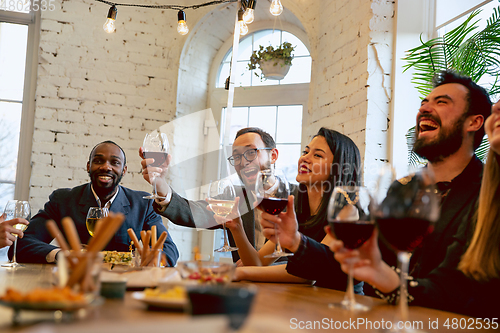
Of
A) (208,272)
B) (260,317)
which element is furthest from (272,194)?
(260,317)

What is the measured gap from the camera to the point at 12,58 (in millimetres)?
3717

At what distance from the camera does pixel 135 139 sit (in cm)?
370

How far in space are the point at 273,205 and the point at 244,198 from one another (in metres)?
1.10

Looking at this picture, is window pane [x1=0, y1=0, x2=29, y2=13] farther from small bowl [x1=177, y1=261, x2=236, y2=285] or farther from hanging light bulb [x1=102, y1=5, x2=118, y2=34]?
small bowl [x1=177, y1=261, x2=236, y2=285]

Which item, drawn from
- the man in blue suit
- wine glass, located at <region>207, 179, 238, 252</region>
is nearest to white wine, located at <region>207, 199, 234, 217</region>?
wine glass, located at <region>207, 179, 238, 252</region>

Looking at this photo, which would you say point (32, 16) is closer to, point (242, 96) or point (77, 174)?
point (77, 174)

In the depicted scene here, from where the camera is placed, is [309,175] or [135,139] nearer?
[309,175]

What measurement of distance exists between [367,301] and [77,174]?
3.04 m

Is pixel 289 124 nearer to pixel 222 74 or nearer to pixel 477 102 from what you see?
pixel 222 74

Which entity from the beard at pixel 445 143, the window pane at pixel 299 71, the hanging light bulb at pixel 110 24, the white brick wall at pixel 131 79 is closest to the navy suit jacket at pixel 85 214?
the hanging light bulb at pixel 110 24

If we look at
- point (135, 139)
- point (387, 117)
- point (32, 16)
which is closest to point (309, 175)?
point (387, 117)

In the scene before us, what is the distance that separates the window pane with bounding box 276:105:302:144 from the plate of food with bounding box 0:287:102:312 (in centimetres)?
319

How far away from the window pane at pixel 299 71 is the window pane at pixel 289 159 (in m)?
0.57

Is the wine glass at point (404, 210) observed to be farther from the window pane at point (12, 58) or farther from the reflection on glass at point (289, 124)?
the window pane at point (12, 58)
